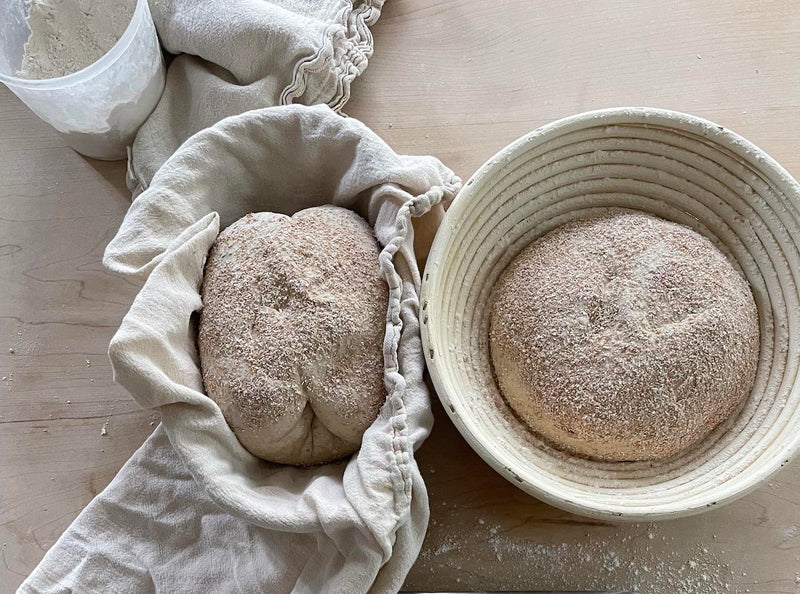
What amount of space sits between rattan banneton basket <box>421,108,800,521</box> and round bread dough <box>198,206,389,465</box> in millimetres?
63

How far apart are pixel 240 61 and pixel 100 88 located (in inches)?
5.2

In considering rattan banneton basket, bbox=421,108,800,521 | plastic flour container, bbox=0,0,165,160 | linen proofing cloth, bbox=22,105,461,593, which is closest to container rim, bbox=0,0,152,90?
plastic flour container, bbox=0,0,165,160

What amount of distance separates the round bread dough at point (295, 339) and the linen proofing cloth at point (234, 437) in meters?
0.02

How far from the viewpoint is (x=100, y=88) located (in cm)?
64

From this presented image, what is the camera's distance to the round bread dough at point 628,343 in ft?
1.93

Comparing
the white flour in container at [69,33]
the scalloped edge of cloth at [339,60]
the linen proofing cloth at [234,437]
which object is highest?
the white flour in container at [69,33]

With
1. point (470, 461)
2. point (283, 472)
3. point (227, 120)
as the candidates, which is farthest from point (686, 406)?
point (227, 120)

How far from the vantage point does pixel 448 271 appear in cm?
60

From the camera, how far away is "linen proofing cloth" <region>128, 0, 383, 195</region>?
0.68 meters

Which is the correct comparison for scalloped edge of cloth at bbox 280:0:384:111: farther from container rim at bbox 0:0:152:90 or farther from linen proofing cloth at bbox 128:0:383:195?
container rim at bbox 0:0:152:90

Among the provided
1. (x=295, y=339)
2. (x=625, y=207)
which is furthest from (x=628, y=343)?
(x=295, y=339)

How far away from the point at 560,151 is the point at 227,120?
300 mm

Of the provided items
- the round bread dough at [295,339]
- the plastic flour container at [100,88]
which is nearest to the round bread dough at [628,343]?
the round bread dough at [295,339]

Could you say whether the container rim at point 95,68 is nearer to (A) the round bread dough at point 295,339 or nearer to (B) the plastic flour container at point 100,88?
(B) the plastic flour container at point 100,88
